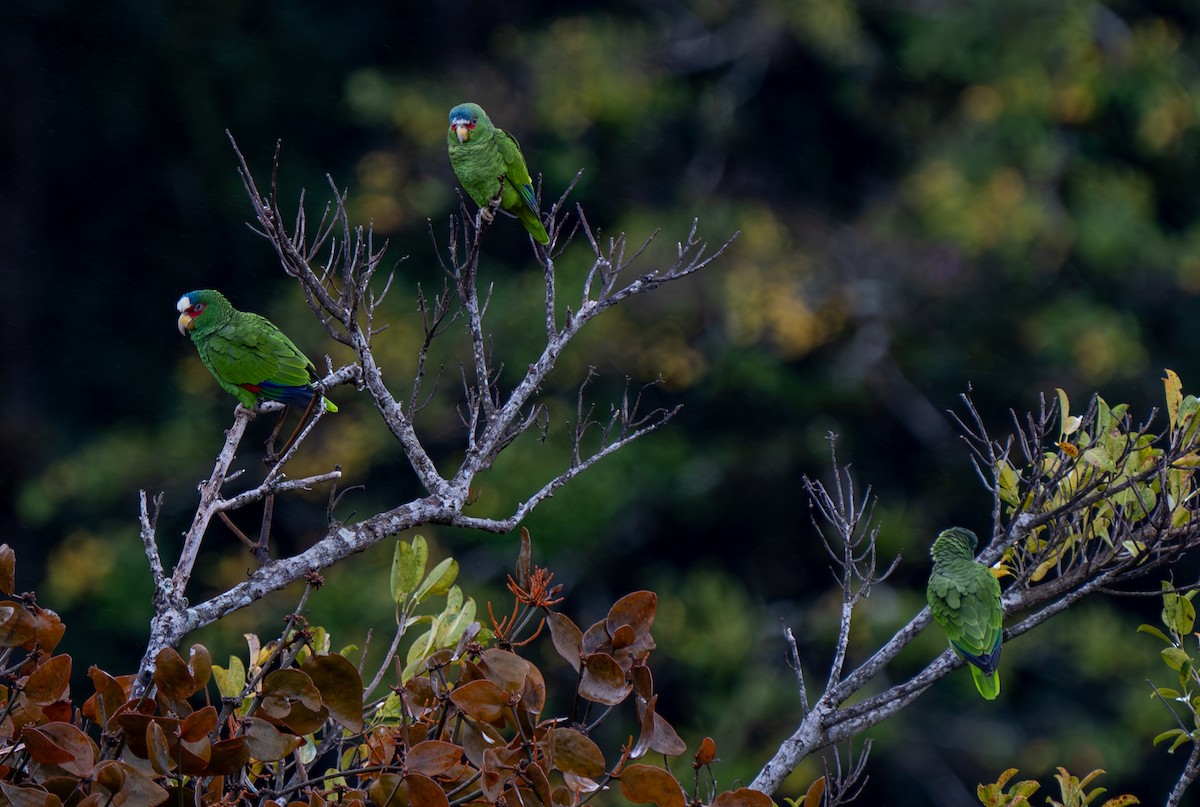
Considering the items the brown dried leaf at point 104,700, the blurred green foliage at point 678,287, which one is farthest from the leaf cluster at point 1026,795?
the blurred green foliage at point 678,287

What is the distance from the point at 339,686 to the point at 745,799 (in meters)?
0.50

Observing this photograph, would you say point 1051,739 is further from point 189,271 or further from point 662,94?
point 189,271

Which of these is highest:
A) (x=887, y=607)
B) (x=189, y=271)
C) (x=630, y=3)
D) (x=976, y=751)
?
(x=630, y=3)

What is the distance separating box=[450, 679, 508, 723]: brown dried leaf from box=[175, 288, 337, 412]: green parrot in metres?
1.70

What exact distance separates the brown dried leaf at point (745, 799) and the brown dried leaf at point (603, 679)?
17 cm

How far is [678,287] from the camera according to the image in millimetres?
7457

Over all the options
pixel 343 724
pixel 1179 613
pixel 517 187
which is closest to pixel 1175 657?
pixel 1179 613

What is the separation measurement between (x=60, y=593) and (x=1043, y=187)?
6.16 meters

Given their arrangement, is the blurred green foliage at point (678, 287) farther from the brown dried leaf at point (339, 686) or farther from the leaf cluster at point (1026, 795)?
the brown dried leaf at point (339, 686)

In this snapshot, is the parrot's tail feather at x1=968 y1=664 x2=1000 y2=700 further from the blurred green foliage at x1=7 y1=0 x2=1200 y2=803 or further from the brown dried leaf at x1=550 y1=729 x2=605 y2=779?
the blurred green foliage at x1=7 y1=0 x2=1200 y2=803

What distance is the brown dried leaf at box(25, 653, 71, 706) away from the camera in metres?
1.51

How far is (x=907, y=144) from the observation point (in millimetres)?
8406

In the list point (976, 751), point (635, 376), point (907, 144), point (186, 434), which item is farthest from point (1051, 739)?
point (186, 434)

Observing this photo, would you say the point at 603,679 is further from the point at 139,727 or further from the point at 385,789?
the point at 139,727
